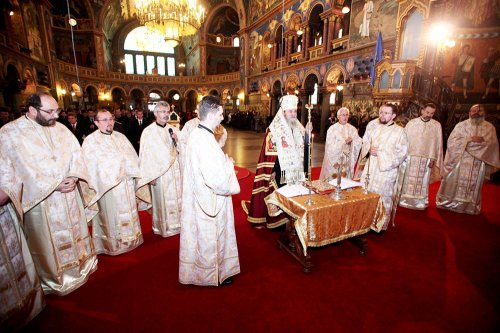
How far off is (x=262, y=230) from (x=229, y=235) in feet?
5.08

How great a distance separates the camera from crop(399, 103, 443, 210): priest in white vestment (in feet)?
16.2

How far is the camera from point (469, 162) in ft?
16.1

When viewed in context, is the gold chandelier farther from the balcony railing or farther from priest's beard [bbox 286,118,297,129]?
Answer: the balcony railing

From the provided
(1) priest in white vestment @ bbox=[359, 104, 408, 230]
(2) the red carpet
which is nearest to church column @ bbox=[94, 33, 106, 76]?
(2) the red carpet

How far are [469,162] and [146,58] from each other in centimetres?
3551

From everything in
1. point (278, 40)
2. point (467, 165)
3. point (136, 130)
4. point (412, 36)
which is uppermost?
point (278, 40)

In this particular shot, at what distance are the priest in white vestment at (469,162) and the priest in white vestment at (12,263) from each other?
665 centimetres

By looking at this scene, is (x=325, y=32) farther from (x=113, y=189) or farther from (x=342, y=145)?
(x=113, y=189)

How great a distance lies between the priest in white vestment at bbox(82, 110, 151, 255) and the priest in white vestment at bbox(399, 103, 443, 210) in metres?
5.03

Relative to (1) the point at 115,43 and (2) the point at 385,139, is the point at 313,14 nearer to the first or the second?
(2) the point at 385,139

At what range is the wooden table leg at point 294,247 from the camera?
9.71ft

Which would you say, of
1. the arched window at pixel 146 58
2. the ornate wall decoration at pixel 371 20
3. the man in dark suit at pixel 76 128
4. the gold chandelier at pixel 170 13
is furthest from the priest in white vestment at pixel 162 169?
the arched window at pixel 146 58

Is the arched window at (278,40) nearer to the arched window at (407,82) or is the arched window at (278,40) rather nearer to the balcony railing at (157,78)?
the balcony railing at (157,78)

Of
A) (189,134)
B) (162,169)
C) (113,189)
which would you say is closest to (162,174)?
(162,169)
